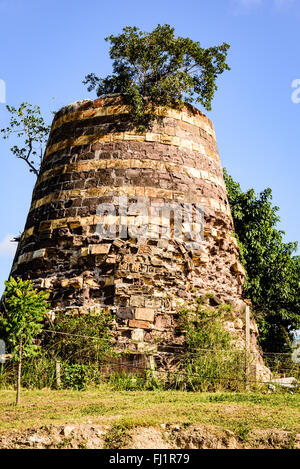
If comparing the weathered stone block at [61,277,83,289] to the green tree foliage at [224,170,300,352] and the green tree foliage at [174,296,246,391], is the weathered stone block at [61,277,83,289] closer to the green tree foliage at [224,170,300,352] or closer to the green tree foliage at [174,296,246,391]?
the green tree foliage at [174,296,246,391]

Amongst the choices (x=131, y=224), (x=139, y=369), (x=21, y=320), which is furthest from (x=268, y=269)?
(x=21, y=320)

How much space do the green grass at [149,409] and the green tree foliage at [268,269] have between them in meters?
5.96

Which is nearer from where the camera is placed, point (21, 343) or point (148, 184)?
point (21, 343)

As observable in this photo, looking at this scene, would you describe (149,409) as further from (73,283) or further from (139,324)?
(73,283)

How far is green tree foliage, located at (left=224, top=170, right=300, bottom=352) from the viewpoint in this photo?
12.7 m

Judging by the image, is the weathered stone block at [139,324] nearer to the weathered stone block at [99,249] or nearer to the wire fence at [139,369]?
the wire fence at [139,369]

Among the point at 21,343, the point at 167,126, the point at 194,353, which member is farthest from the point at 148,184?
the point at 21,343

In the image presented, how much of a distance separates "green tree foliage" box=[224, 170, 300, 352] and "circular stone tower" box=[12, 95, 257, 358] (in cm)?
315

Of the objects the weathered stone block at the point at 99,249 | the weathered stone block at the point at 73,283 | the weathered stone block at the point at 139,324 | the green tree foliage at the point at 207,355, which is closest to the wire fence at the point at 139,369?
the green tree foliage at the point at 207,355

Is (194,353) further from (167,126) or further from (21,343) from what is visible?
(167,126)

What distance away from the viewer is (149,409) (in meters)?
5.27
